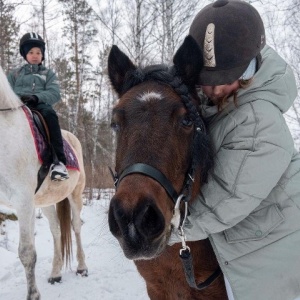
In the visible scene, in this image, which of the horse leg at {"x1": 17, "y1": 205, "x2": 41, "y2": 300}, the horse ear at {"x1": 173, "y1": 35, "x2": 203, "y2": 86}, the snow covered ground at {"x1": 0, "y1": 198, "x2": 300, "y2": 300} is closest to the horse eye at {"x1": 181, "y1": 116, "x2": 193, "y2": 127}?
the horse ear at {"x1": 173, "y1": 35, "x2": 203, "y2": 86}

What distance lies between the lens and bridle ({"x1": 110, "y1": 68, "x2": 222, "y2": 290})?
1438 mm

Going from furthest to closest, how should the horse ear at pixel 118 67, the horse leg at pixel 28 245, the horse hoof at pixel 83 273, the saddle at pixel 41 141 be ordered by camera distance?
the horse hoof at pixel 83 273 → the saddle at pixel 41 141 → the horse leg at pixel 28 245 → the horse ear at pixel 118 67

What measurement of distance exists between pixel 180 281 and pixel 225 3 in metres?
1.54

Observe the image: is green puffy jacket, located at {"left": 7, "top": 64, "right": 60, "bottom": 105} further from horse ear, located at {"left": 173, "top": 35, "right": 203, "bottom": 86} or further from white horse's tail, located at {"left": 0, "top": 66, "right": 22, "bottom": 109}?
horse ear, located at {"left": 173, "top": 35, "right": 203, "bottom": 86}

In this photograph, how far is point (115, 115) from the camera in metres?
1.73

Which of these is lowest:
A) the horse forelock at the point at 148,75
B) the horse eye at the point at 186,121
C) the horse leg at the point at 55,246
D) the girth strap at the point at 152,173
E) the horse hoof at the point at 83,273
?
the horse hoof at the point at 83,273

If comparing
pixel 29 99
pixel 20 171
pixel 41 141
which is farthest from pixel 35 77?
pixel 20 171

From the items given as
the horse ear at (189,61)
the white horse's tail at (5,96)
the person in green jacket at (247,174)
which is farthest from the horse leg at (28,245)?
the horse ear at (189,61)

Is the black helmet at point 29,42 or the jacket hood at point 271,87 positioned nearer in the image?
the jacket hood at point 271,87

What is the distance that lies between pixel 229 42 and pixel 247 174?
0.66 m

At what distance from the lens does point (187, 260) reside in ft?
5.64

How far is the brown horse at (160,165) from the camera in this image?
134 cm

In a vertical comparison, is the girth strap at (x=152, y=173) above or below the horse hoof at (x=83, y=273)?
above

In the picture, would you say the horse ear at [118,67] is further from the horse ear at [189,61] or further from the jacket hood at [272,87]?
the jacket hood at [272,87]
